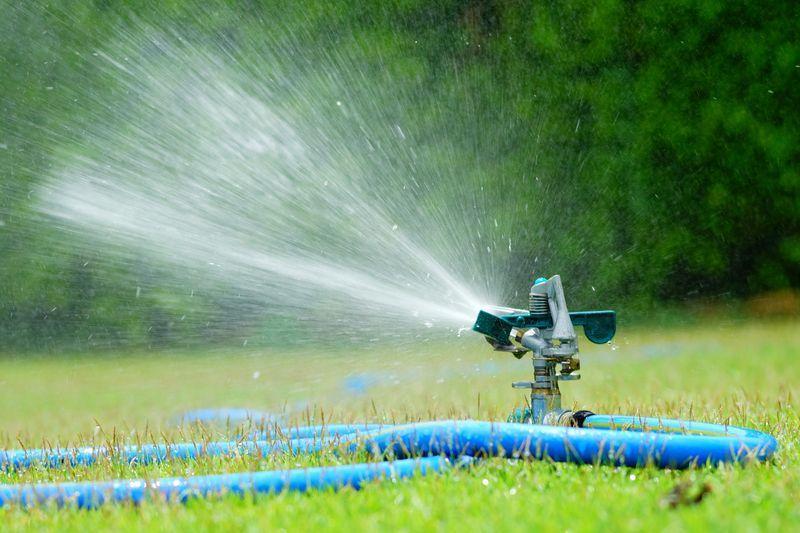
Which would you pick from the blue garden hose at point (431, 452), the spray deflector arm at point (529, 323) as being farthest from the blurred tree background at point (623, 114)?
the blue garden hose at point (431, 452)

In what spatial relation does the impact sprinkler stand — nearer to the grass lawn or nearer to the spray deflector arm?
the spray deflector arm

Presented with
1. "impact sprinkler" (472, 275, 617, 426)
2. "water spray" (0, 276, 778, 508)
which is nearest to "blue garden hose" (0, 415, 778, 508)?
"water spray" (0, 276, 778, 508)

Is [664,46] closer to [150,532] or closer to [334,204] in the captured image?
[334,204]

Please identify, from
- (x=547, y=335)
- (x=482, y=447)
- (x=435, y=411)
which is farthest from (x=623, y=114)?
(x=482, y=447)

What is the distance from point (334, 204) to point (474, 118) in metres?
1.65

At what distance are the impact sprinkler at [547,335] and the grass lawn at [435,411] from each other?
1.83 feet

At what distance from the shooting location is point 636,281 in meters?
9.53

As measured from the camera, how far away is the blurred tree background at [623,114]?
9281mm

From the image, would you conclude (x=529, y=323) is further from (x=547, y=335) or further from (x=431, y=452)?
(x=431, y=452)

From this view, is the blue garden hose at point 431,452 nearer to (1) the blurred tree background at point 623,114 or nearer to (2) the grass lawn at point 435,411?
(2) the grass lawn at point 435,411

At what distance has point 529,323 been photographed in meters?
3.40

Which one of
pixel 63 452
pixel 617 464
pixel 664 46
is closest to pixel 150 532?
pixel 617 464

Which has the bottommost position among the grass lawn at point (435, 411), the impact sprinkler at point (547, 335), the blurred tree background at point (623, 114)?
the grass lawn at point (435, 411)

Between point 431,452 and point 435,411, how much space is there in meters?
1.81
